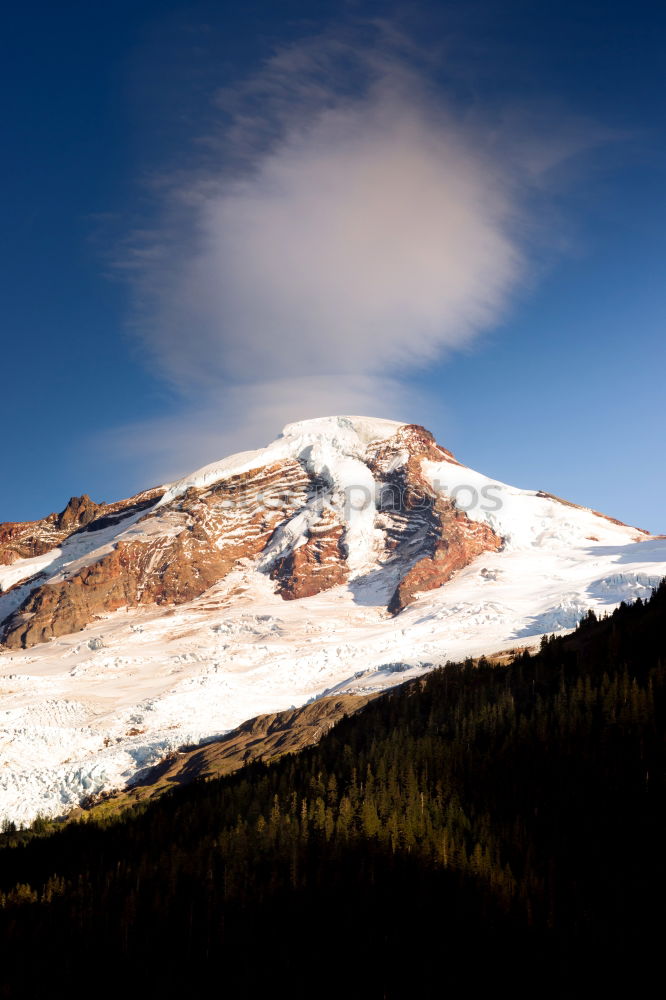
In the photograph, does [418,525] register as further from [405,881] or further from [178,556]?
[405,881]

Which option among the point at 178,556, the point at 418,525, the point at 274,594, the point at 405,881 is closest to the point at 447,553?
the point at 418,525

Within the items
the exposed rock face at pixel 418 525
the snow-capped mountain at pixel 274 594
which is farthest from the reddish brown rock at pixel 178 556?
the exposed rock face at pixel 418 525

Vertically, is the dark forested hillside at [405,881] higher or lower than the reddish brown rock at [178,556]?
lower

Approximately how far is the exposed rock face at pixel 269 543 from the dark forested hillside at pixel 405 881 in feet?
351

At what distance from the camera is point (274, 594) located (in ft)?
502

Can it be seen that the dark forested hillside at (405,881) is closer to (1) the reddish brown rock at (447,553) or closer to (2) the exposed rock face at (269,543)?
(1) the reddish brown rock at (447,553)

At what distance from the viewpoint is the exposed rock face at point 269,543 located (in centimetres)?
14462

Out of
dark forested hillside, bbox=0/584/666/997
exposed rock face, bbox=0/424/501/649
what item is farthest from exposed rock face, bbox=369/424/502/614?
dark forested hillside, bbox=0/584/666/997

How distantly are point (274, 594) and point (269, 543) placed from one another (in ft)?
85.9

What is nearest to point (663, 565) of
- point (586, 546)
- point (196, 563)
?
point (586, 546)

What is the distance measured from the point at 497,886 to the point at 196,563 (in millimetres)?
155035

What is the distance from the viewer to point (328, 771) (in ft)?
A: 98.5

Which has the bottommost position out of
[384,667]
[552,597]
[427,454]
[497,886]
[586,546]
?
[497,886]

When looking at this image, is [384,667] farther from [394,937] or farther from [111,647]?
[394,937]
